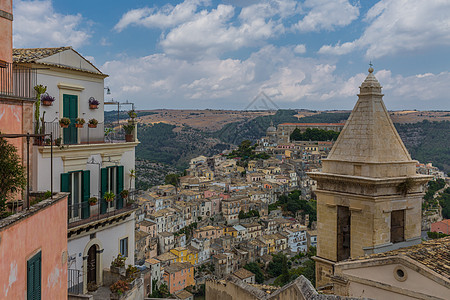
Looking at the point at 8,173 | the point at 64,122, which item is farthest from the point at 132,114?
the point at 8,173

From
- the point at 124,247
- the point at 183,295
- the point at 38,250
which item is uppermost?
the point at 38,250

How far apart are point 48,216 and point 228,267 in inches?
2511

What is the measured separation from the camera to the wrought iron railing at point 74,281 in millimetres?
10164

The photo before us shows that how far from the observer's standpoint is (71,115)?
11.3m

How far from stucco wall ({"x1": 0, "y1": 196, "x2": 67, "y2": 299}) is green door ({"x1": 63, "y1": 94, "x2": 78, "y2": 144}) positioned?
4.95m

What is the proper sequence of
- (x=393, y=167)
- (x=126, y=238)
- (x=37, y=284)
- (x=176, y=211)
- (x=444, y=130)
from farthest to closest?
→ (x=444, y=130) → (x=176, y=211) → (x=126, y=238) → (x=393, y=167) → (x=37, y=284)

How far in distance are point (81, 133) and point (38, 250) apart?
22.0 feet

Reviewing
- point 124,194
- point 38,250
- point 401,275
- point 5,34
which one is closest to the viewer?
point 38,250

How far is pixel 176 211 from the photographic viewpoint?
257 ft

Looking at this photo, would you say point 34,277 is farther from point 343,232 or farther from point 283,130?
point 283,130

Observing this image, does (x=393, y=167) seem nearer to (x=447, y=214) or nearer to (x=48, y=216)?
(x=48, y=216)

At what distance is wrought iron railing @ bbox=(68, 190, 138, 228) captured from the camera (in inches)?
414

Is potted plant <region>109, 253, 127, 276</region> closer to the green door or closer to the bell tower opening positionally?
the green door

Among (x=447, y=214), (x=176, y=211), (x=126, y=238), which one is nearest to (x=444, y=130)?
(x=447, y=214)
